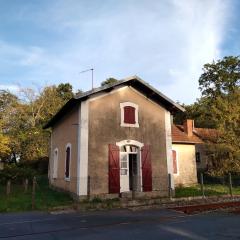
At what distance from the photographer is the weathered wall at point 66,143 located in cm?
1808

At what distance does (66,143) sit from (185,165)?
11564 millimetres

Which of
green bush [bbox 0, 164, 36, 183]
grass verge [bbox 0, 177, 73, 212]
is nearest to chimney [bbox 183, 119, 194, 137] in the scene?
green bush [bbox 0, 164, 36, 183]

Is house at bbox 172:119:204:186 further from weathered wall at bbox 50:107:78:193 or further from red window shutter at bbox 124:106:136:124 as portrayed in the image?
weathered wall at bbox 50:107:78:193

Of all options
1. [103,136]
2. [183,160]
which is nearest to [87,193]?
[103,136]

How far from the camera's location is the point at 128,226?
10836 millimetres

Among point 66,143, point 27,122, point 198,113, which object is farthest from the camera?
point 198,113

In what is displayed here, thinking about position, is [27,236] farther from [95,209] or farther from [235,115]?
[235,115]

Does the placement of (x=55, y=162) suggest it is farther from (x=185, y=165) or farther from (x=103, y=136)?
(x=185, y=165)

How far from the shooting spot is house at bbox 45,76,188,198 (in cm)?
1744

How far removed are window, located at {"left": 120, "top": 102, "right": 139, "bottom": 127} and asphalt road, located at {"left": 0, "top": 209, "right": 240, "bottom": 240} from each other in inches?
232

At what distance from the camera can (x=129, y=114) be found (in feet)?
62.4

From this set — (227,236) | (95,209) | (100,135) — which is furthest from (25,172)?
(227,236)

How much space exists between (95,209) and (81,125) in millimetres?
4413

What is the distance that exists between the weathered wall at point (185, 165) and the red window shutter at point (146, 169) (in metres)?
8.34
